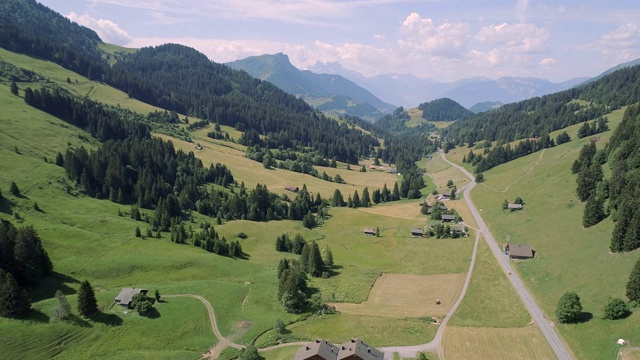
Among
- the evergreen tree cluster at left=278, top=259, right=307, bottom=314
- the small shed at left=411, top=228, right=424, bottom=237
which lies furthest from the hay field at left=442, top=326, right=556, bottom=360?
the small shed at left=411, top=228, right=424, bottom=237

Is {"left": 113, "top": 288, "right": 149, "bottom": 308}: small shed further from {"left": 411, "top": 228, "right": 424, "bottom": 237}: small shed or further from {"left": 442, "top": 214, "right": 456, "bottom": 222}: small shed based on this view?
{"left": 442, "top": 214, "right": 456, "bottom": 222}: small shed

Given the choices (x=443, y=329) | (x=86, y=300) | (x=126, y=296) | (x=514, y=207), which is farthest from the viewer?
(x=514, y=207)

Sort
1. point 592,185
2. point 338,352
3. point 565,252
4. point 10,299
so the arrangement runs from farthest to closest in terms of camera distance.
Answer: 1. point 592,185
2. point 565,252
3. point 10,299
4. point 338,352

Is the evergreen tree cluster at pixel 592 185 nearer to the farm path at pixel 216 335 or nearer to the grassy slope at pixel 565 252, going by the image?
the grassy slope at pixel 565 252

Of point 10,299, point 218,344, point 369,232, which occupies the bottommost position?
point 218,344

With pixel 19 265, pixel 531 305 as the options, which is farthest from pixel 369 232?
pixel 19 265

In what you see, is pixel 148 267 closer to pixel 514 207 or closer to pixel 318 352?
pixel 318 352
